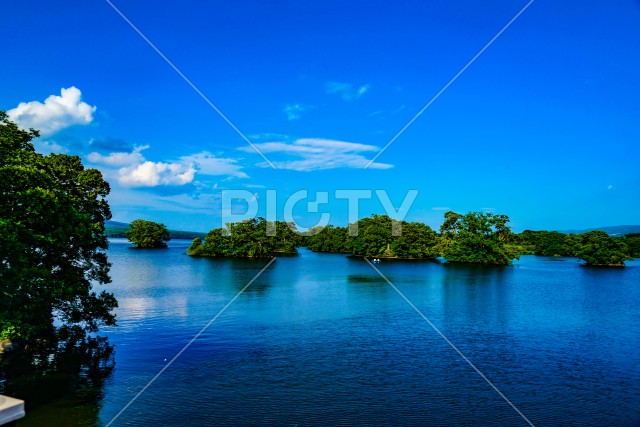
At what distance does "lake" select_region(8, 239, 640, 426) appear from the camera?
56.1 ft

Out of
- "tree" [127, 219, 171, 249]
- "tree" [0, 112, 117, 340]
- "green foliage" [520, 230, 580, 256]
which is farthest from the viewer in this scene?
"tree" [127, 219, 171, 249]

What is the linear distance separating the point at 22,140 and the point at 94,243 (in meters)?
6.58

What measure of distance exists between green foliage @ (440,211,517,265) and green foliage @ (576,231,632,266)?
1628 centimetres

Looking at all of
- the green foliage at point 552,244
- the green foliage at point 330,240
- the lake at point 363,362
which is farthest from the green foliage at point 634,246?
the lake at point 363,362

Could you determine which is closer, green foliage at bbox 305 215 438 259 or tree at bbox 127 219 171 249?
green foliage at bbox 305 215 438 259

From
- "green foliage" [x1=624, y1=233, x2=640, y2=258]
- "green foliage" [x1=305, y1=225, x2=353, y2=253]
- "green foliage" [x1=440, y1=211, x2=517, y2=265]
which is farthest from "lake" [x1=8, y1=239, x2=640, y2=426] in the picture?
"green foliage" [x1=624, y1=233, x2=640, y2=258]

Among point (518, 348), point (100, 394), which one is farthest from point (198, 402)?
point (518, 348)

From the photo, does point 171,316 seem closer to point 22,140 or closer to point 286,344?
point 286,344

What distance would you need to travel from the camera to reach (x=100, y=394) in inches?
726

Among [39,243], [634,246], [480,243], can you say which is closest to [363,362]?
[39,243]

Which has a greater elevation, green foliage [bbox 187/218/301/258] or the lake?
green foliage [bbox 187/218/301/258]

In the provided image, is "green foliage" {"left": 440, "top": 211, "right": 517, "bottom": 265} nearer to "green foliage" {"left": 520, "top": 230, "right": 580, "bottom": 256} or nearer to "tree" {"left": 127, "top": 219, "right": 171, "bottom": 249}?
"green foliage" {"left": 520, "top": 230, "right": 580, "bottom": 256}

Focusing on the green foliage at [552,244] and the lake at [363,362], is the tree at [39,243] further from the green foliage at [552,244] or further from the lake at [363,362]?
the green foliage at [552,244]

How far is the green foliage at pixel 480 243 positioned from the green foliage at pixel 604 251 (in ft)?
53.4
